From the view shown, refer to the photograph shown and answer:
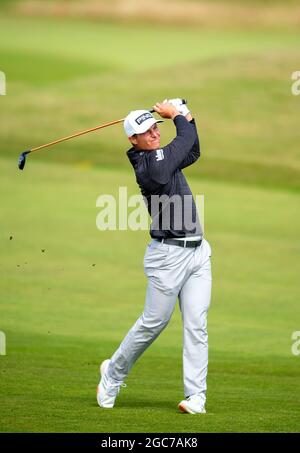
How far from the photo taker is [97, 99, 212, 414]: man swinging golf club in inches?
326

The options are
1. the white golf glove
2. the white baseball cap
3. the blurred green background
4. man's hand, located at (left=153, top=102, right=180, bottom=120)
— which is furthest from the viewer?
the blurred green background

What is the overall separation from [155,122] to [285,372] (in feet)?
10.1

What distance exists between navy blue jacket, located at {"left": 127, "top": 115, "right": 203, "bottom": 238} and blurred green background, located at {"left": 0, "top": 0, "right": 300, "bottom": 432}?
4.38 ft

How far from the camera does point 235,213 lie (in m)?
20.6

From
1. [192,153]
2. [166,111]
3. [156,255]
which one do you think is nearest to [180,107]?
[166,111]

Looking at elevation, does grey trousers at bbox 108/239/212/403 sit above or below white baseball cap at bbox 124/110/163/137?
below

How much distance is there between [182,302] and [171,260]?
1.13 ft

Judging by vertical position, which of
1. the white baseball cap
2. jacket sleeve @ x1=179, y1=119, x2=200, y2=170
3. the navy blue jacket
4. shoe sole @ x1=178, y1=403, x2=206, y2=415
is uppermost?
the white baseball cap

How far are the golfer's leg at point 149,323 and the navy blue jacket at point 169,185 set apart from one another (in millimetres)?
432

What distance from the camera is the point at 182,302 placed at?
27.8 ft

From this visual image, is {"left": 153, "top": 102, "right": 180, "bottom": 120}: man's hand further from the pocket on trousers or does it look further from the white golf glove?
the pocket on trousers

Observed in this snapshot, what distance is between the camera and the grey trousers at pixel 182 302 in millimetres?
8367

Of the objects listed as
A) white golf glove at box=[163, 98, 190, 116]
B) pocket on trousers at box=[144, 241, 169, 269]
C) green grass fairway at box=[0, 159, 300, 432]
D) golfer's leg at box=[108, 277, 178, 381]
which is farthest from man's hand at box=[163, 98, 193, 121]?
green grass fairway at box=[0, 159, 300, 432]

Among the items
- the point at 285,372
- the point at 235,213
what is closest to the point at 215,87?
the point at 235,213
